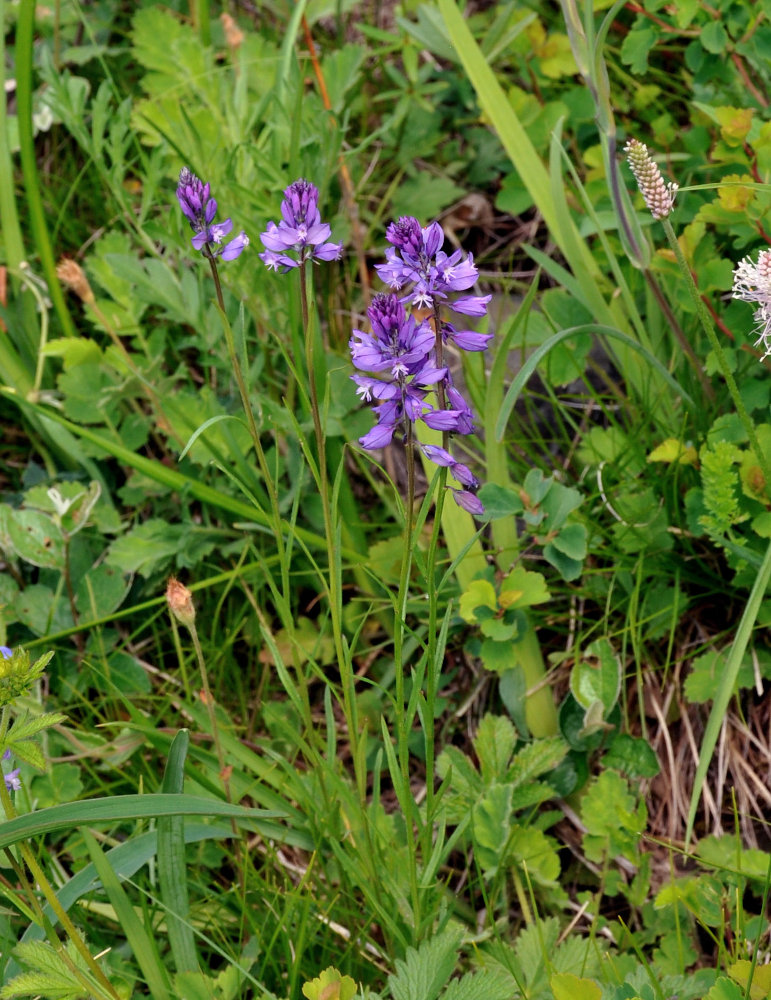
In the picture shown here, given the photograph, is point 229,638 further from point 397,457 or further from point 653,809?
point 653,809

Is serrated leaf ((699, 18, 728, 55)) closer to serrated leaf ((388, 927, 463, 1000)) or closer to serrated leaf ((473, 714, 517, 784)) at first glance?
serrated leaf ((473, 714, 517, 784))

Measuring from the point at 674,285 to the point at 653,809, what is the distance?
1114 millimetres

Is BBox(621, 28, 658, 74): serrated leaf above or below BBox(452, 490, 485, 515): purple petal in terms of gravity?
above

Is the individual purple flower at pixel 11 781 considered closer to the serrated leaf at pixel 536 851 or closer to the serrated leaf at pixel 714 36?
the serrated leaf at pixel 536 851

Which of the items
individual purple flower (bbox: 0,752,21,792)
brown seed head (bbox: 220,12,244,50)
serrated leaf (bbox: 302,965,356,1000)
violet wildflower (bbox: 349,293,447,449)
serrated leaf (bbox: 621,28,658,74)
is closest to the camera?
violet wildflower (bbox: 349,293,447,449)

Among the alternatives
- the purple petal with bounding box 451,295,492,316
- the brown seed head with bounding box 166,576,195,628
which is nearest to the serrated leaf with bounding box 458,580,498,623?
the brown seed head with bounding box 166,576,195,628

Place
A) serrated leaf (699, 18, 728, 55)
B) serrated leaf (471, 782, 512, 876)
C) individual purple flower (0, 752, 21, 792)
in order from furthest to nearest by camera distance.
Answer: serrated leaf (699, 18, 728, 55)
serrated leaf (471, 782, 512, 876)
individual purple flower (0, 752, 21, 792)

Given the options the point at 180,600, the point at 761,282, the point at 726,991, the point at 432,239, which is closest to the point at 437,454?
the point at 432,239

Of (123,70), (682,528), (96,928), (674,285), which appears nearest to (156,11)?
(123,70)

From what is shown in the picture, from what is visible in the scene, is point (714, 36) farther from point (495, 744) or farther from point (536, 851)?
point (536, 851)

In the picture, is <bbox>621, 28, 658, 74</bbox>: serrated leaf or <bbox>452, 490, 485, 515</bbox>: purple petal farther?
<bbox>621, 28, 658, 74</bbox>: serrated leaf

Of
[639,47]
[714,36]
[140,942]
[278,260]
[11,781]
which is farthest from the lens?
[639,47]

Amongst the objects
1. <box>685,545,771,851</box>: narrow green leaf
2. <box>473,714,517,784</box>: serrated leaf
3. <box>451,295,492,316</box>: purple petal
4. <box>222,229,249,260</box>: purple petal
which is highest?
<box>222,229,249,260</box>: purple petal

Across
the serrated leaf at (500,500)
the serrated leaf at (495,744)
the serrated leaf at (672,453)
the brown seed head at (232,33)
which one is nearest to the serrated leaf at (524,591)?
the serrated leaf at (500,500)
